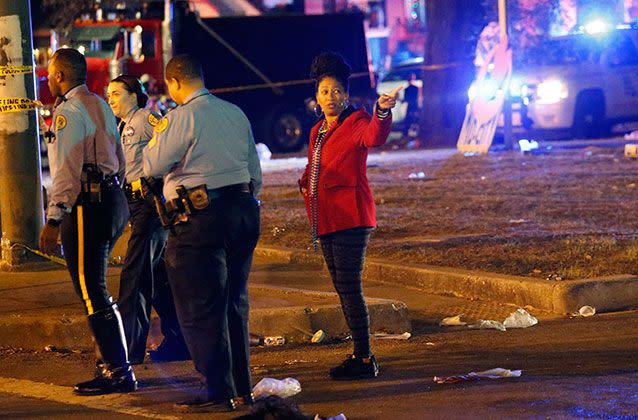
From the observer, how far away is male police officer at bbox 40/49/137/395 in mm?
6676

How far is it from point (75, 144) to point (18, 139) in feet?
11.7

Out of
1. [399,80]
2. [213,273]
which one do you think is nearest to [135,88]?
[213,273]

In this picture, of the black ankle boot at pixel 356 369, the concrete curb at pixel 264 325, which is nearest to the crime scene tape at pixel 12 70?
the concrete curb at pixel 264 325

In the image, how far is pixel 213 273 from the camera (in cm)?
603

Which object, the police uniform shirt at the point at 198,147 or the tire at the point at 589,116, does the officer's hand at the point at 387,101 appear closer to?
the police uniform shirt at the point at 198,147

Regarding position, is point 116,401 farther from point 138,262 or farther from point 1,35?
point 1,35

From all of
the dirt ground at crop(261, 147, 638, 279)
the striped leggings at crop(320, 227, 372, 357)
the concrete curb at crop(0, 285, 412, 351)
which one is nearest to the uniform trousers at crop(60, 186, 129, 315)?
the striped leggings at crop(320, 227, 372, 357)

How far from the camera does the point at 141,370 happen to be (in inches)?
293

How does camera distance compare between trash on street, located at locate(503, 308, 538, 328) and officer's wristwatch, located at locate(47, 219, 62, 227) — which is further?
trash on street, located at locate(503, 308, 538, 328)

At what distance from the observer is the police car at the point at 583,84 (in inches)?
965

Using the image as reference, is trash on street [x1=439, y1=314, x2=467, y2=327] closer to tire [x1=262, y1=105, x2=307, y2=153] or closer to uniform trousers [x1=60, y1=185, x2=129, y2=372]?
uniform trousers [x1=60, y1=185, x2=129, y2=372]

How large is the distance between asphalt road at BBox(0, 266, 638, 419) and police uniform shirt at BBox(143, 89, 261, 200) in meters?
1.12

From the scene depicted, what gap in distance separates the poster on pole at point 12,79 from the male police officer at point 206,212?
4119 millimetres

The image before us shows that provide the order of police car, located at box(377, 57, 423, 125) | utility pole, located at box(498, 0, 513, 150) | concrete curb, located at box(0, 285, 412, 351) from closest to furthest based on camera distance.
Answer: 1. concrete curb, located at box(0, 285, 412, 351)
2. utility pole, located at box(498, 0, 513, 150)
3. police car, located at box(377, 57, 423, 125)
